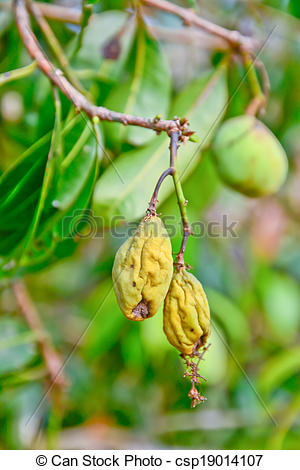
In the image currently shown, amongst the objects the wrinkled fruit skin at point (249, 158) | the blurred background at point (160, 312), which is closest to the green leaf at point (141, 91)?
the blurred background at point (160, 312)

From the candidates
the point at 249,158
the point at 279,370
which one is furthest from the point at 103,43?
the point at 279,370

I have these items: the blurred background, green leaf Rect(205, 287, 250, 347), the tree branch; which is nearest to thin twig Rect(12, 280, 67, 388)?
the blurred background

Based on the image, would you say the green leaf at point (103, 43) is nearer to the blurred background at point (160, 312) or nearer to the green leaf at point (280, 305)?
the blurred background at point (160, 312)

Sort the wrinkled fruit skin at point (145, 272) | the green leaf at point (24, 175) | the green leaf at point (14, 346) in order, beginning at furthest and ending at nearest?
1. the green leaf at point (14, 346)
2. the green leaf at point (24, 175)
3. the wrinkled fruit skin at point (145, 272)

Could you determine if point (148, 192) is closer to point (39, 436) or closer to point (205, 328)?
point (205, 328)

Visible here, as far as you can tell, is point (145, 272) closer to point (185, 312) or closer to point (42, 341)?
point (185, 312)
